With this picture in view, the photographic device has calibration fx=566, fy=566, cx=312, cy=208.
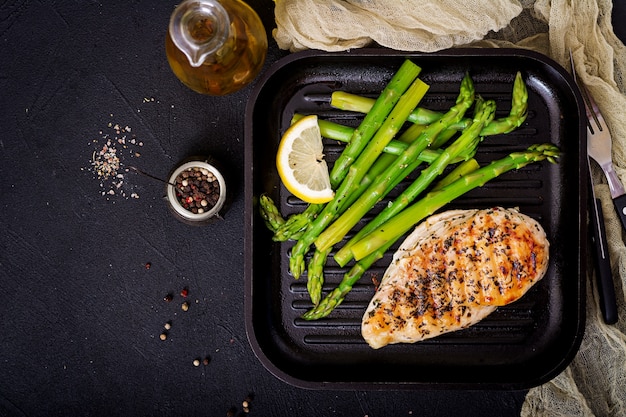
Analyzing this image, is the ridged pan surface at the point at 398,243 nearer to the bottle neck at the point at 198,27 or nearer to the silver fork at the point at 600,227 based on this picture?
the silver fork at the point at 600,227

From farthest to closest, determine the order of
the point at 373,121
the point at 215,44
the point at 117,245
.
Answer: the point at 117,245 < the point at 373,121 < the point at 215,44

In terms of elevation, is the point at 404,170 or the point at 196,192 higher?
the point at 404,170

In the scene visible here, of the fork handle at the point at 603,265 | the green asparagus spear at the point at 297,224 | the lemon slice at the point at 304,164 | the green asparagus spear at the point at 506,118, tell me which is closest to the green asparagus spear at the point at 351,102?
the green asparagus spear at the point at 506,118

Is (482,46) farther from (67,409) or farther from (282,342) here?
(67,409)

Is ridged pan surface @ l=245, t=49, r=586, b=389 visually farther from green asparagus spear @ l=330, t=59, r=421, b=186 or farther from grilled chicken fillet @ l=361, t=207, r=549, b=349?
grilled chicken fillet @ l=361, t=207, r=549, b=349

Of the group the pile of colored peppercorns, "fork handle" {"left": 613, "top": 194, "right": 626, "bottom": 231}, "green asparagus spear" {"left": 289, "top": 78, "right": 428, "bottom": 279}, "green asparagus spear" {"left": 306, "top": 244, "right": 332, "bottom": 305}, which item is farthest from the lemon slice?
"fork handle" {"left": 613, "top": 194, "right": 626, "bottom": 231}

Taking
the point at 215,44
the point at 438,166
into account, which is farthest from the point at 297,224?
the point at 215,44

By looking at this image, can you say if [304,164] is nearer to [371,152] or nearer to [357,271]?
[371,152]
